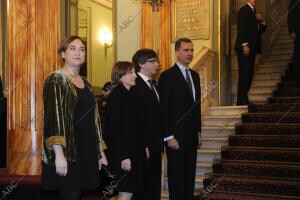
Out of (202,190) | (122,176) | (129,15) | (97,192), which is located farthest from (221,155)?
(129,15)

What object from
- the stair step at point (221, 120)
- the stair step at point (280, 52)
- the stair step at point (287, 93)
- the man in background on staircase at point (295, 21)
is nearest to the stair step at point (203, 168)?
the stair step at point (221, 120)

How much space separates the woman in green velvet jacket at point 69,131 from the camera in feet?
9.62

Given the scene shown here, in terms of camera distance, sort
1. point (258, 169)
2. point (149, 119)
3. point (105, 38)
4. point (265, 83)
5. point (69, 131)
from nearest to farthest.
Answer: point (69, 131), point (149, 119), point (258, 169), point (265, 83), point (105, 38)

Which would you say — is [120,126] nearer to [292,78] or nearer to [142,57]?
[142,57]

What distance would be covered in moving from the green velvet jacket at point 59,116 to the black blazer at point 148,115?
41.3 inches

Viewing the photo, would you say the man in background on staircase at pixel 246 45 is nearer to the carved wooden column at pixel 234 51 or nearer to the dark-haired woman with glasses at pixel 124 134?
the carved wooden column at pixel 234 51

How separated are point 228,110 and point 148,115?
384 centimetres

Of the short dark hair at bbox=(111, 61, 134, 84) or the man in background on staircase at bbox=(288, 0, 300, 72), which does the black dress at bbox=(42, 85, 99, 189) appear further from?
the man in background on staircase at bbox=(288, 0, 300, 72)

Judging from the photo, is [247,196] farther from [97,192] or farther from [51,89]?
[51,89]

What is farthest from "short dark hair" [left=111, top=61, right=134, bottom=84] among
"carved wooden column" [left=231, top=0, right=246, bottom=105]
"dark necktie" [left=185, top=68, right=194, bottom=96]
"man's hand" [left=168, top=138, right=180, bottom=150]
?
"carved wooden column" [left=231, top=0, right=246, bottom=105]

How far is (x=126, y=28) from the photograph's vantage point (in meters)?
9.61

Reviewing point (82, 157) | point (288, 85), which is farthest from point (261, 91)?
point (82, 157)

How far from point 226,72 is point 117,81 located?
5838 mm

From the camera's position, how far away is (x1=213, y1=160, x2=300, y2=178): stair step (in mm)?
5816
